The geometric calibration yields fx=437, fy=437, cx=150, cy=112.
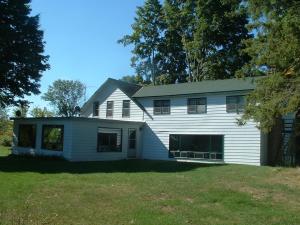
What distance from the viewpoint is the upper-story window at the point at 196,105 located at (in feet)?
96.2

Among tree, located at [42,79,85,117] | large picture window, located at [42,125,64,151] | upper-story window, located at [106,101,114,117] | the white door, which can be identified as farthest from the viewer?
tree, located at [42,79,85,117]

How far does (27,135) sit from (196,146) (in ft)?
39.8

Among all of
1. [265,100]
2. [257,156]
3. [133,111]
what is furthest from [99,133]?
[265,100]

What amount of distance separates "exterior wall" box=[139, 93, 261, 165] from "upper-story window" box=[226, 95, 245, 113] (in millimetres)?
255

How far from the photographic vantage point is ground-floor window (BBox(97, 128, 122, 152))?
96.9 feet

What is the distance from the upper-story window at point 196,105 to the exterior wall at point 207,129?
0.92 feet

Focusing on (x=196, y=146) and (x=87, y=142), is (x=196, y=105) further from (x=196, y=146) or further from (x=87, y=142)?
(x=87, y=142)

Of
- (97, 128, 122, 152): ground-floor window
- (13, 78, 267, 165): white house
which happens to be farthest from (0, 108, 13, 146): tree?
(97, 128, 122, 152): ground-floor window

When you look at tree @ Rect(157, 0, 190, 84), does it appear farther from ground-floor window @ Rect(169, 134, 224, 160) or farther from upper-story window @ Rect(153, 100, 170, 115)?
ground-floor window @ Rect(169, 134, 224, 160)

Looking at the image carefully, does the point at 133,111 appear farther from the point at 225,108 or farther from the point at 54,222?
the point at 54,222

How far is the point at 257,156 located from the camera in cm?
2627

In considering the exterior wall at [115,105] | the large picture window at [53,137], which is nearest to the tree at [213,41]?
the exterior wall at [115,105]

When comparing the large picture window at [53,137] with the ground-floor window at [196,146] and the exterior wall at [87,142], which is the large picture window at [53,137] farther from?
the ground-floor window at [196,146]

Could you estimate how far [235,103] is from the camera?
2766 centimetres
